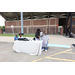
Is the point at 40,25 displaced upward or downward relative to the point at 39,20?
downward

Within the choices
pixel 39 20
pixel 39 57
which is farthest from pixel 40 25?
pixel 39 57

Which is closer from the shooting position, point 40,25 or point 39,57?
point 39,57

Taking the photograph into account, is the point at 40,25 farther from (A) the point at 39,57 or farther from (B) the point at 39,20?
(A) the point at 39,57

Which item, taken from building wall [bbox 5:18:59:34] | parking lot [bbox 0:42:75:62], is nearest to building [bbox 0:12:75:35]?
building wall [bbox 5:18:59:34]

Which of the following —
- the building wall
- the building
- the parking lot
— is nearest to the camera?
the parking lot

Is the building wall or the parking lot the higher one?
the building wall

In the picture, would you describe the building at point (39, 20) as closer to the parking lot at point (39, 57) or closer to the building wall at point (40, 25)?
the building wall at point (40, 25)

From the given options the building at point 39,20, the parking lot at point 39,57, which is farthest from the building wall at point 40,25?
the parking lot at point 39,57

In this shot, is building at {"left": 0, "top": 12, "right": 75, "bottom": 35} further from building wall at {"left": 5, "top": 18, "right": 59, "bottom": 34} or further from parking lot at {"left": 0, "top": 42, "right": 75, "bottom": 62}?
parking lot at {"left": 0, "top": 42, "right": 75, "bottom": 62}
